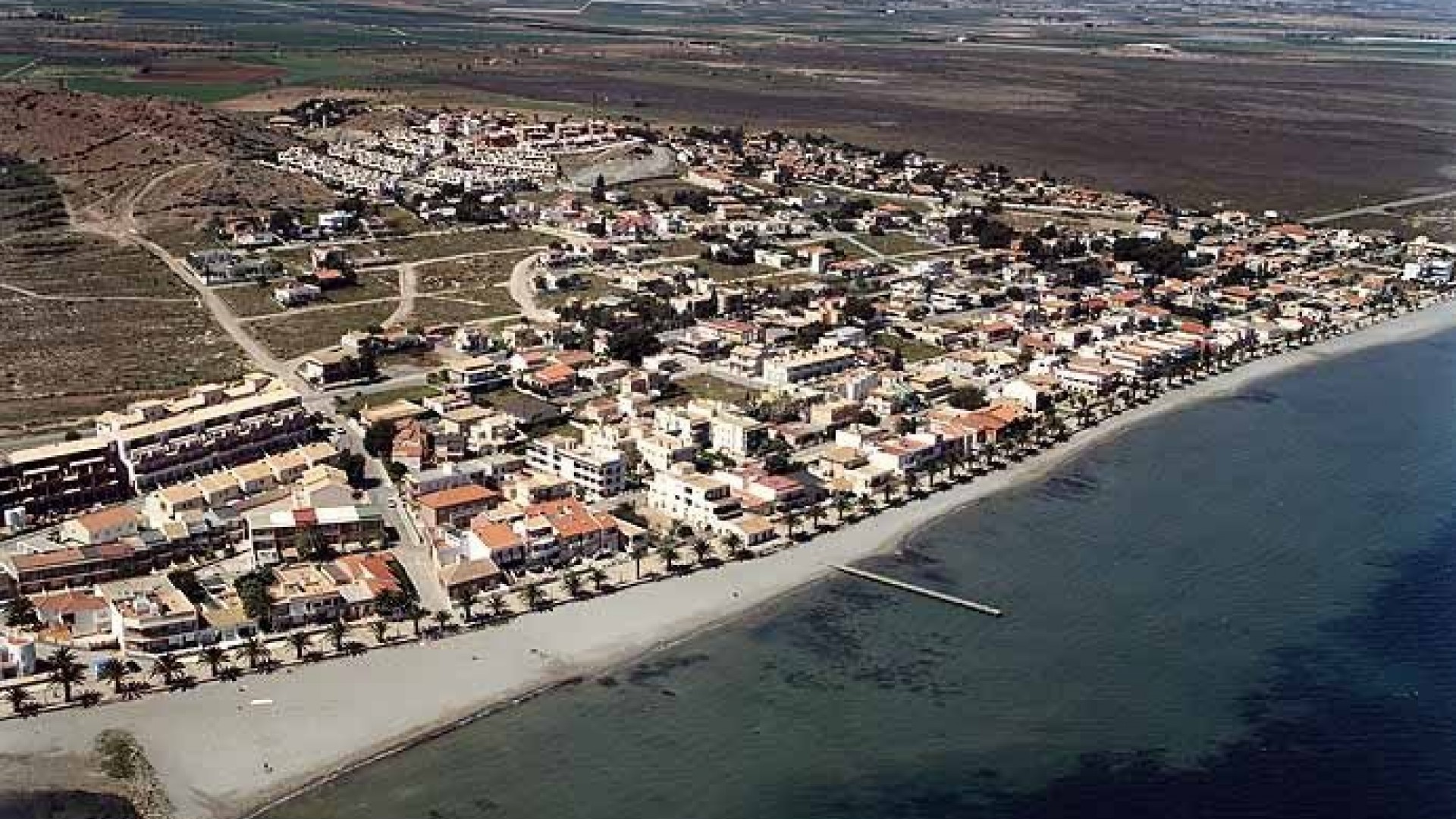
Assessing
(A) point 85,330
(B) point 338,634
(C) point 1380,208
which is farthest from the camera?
(C) point 1380,208

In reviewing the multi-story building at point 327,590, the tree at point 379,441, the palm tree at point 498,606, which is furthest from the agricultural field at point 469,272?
the palm tree at point 498,606

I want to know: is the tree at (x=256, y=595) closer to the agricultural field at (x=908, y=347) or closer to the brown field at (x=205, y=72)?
the agricultural field at (x=908, y=347)

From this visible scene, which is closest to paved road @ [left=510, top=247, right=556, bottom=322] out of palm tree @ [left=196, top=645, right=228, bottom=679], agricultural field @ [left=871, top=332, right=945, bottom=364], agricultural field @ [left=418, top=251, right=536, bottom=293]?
agricultural field @ [left=418, top=251, right=536, bottom=293]

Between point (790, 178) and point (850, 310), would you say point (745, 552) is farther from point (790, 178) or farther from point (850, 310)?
point (790, 178)

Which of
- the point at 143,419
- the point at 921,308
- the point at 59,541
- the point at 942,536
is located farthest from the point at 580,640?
the point at 921,308

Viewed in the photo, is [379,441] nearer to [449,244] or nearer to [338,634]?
[338,634]

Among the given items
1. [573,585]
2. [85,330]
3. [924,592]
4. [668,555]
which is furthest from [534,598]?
[85,330]
